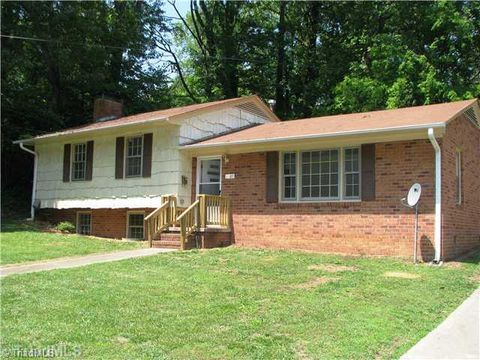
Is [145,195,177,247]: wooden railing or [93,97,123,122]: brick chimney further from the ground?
[93,97,123,122]: brick chimney

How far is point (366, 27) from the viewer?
29.2 metres

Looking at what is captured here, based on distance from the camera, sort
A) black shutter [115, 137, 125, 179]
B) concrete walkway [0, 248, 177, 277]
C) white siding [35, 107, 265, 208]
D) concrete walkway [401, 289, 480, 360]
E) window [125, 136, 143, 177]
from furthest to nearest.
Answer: black shutter [115, 137, 125, 179], window [125, 136, 143, 177], white siding [35, 107, 265, 208], concrete walkway [0, 248, 177, 277], concrete walkway [401, 289, 480, 360]

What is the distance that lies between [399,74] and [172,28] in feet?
56.6

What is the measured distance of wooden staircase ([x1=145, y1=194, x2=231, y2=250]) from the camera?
574 inches

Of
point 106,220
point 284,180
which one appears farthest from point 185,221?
point 106,220

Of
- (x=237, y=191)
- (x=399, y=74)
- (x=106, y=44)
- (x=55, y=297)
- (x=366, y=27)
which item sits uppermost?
(x=366, y=27)

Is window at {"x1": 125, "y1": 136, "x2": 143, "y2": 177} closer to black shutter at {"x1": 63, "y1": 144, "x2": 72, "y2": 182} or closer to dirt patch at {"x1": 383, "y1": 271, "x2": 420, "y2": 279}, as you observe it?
black shutter at {"x1": 63, "y1": 144, "x2": 72, "y2": 182}

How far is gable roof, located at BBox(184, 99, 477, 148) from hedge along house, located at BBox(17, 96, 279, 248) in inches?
40.2

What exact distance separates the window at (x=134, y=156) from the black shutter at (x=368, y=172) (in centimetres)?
761

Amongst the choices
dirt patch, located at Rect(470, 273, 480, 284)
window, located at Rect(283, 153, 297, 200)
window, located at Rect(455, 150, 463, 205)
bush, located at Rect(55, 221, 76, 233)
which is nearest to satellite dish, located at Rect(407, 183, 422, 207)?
dirt patch, located at Rect(470, 273, 480, 284)

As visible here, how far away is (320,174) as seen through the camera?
14289 millimetres

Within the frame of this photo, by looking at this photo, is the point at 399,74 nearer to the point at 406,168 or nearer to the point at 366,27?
the point at 366,27

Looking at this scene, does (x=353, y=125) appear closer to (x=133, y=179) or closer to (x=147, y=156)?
(x=147, y=156)

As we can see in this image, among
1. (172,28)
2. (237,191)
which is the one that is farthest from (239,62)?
(237,191)
